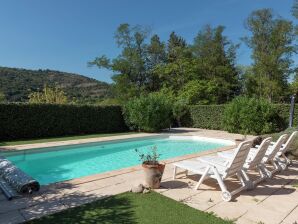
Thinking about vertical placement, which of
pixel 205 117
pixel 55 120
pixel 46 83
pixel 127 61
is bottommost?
pixel 205 117

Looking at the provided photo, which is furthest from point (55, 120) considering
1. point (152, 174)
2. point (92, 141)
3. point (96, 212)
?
point (96, 212)

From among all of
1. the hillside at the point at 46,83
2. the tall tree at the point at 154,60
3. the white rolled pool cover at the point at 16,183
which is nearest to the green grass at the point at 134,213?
the white rolled pool cover at the point at 16,183

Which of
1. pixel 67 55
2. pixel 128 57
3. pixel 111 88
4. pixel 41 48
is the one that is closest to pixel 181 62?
pixel 128 57

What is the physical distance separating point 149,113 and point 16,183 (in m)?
13.0

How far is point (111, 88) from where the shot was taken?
124 ft

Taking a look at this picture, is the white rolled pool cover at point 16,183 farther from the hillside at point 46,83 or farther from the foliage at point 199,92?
the foliage at point 199,92

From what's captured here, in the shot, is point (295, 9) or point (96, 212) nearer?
point (96, 212)

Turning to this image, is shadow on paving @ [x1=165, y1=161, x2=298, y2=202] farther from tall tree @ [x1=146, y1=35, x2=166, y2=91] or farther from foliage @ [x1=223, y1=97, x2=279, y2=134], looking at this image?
tall tree @ [x1=146, y1=35, x2=166, y2=91]

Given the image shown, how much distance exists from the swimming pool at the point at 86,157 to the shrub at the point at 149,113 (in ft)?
6.95

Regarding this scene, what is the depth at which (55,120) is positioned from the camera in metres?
16.7

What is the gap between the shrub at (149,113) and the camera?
1836cm

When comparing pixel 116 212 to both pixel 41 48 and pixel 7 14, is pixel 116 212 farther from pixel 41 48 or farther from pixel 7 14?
pixel 41 48

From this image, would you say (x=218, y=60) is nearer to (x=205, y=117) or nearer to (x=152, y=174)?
(x=205, y=117)

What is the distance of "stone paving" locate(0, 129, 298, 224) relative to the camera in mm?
4426
